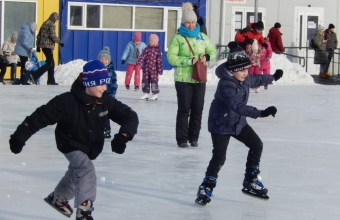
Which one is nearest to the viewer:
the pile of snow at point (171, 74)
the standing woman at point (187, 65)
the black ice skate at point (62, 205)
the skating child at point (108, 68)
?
the black ice skate at point (62, 205)

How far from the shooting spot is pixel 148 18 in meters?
23.9

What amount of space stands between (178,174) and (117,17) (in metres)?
16.3

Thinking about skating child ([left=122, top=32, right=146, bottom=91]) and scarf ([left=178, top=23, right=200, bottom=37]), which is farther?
skating child ([left=122, top=32, right=146, bottom=91])

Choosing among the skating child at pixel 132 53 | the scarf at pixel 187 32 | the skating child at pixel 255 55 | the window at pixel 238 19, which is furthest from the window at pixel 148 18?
the scarf at pixel 187 32

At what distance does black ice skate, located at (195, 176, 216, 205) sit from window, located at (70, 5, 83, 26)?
55.4 ft

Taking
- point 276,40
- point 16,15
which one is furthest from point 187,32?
point 276,40

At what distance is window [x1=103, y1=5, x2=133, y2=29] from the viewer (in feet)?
76.2

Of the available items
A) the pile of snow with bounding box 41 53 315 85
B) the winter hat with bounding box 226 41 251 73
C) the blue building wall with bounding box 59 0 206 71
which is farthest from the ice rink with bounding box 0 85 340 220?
the blue building wall with bounding box 59 0 206 71

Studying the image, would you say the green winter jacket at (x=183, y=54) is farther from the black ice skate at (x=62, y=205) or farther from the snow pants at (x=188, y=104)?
the black ice skate at (x=62, y=205)

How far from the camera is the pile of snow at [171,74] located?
1936 centimetres

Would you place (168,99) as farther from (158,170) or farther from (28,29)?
(158,170)

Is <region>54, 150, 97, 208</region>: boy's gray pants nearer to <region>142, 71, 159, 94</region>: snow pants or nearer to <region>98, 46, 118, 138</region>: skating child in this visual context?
<region>98, 46, 118, 138</region>: skating child

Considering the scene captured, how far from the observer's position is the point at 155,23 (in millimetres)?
24016

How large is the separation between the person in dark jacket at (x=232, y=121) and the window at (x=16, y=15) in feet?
51.2
